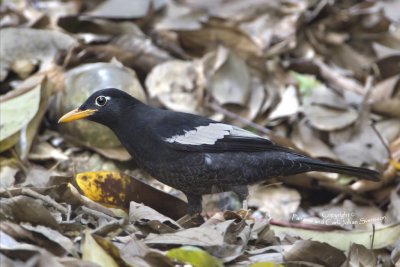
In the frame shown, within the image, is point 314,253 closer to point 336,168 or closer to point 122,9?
point 336,168

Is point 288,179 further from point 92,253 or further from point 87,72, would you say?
point 92,253

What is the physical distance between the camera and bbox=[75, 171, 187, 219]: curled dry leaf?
14.4 feet

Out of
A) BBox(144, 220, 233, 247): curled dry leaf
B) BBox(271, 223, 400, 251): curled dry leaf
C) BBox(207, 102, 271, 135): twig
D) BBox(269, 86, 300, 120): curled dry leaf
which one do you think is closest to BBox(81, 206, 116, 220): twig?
BBox(144, 220, 233, 247): curled dry leaf

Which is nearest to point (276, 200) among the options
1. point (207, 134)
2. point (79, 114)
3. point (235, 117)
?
point (235, 117)

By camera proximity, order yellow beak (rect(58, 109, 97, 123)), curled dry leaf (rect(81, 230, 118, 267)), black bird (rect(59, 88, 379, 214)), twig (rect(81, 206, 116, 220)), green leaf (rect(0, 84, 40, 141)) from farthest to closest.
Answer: green leaf (rect(0, 84, 40, 141)) < yellow beak (rect(58, 109, 97, 123)) < black bird (rect(59, 88, 379, 214)) < twig (rect(81, 206, 116, 220)) < curled dry leaf (rect(81, 230, 118, 267))

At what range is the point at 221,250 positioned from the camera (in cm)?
364

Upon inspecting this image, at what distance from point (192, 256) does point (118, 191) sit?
1.26 m

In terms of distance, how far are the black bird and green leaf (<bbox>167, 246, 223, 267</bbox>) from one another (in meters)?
1.10

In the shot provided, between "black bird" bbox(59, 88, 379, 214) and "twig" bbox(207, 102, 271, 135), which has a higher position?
"black bird" bbox(59, 88, 379, 214)

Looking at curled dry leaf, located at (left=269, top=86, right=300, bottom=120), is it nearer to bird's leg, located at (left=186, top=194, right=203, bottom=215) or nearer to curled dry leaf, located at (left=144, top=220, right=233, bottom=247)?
bird's leg, located at (left=186, top=194, right=203, bottom=215)

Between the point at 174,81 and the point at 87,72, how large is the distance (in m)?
0.95

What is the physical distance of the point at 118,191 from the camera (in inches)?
177

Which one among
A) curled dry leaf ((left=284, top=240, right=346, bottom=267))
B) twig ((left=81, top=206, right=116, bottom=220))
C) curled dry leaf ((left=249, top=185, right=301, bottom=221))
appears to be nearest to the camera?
curled dry leaf ((left=284, top=240, right=346, bottom=267))

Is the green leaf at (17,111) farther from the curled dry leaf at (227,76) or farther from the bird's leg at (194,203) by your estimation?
the curled dry leaf at (227,76)
